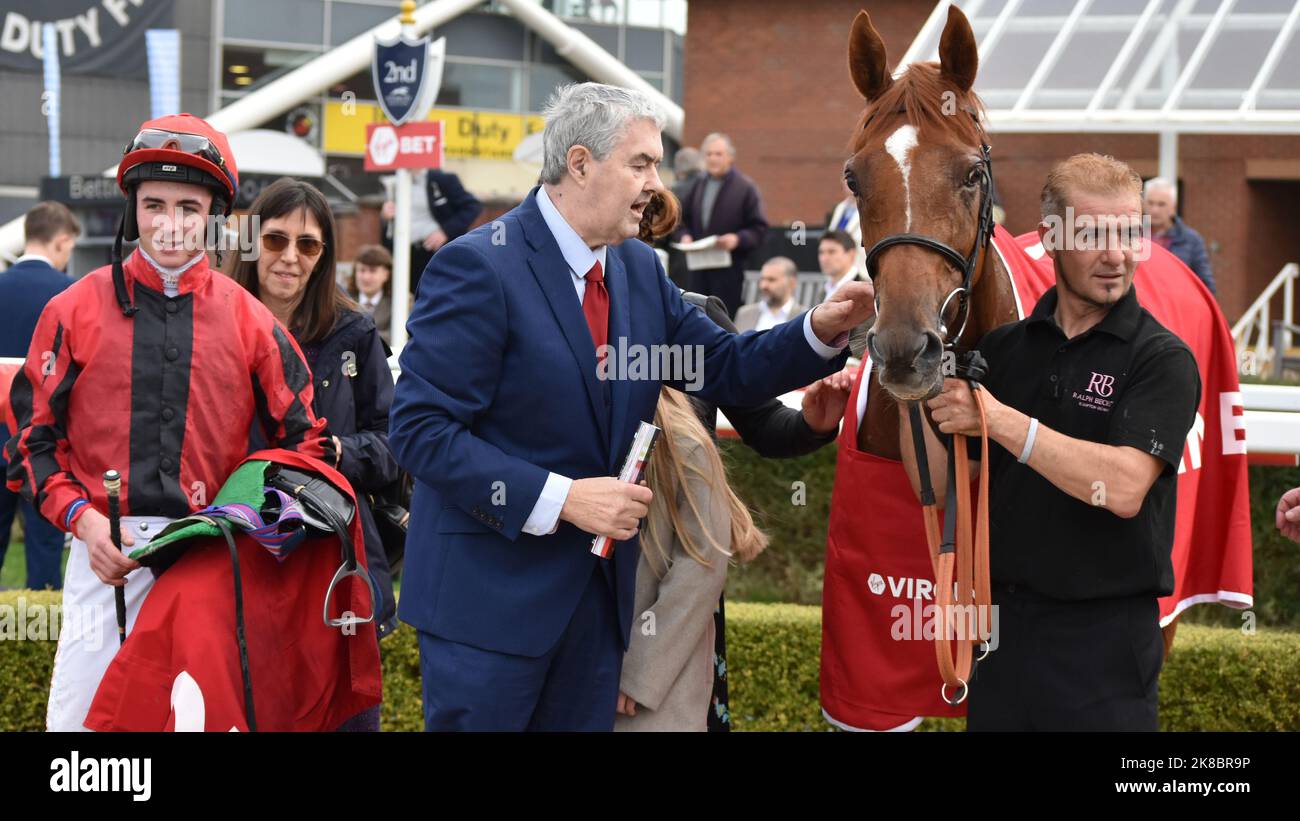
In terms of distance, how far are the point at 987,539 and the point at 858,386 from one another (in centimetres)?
81

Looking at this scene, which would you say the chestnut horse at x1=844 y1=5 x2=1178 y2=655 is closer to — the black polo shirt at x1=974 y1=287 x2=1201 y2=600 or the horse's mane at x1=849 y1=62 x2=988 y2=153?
the horse's mane at x1=849 y1=62 x2=988 y2=153

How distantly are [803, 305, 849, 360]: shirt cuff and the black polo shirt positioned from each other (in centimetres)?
39

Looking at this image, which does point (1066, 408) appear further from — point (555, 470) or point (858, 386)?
point (555, 470)

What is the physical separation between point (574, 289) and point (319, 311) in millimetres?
1238

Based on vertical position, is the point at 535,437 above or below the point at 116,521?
above

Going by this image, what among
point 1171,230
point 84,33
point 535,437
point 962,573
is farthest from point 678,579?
point 84,33

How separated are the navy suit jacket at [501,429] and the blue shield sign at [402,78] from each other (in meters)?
6.57

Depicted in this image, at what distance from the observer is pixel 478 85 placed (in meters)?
29.3

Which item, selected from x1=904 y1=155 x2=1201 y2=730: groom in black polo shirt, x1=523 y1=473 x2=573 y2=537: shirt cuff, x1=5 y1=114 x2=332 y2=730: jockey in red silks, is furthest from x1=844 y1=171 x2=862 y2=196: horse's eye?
x1=5 y1=114 x2=332 y2=730: jockey in red silks

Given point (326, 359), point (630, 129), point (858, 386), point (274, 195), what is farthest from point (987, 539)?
Result: point (274, 195)

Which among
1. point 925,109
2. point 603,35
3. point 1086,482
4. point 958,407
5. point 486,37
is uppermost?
point 603,35

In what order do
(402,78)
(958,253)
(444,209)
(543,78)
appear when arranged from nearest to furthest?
(958,253), (402,78), (444,209), (543,78)

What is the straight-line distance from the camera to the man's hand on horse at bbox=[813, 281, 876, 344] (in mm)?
3264

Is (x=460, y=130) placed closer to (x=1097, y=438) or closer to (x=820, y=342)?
(x=820, y=342)
